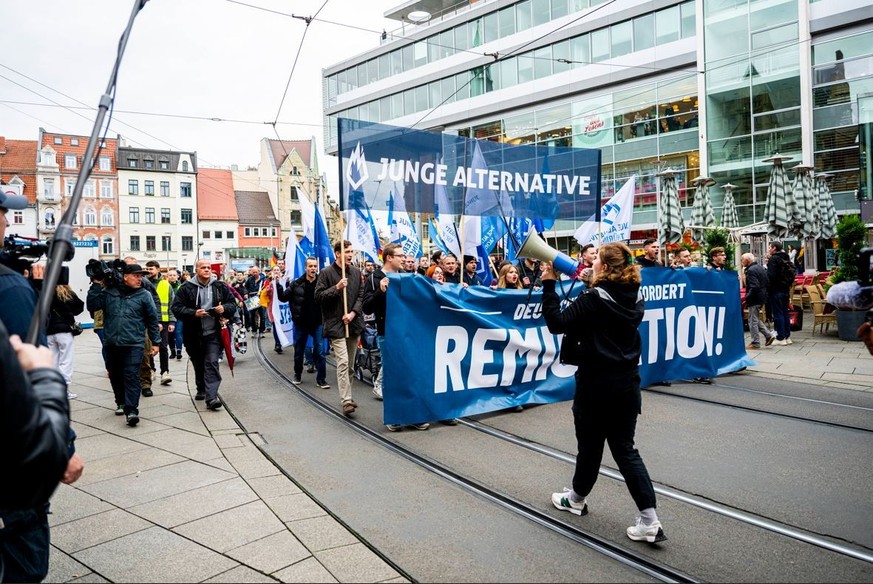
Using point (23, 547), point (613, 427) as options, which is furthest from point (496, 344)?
point (23, 547)

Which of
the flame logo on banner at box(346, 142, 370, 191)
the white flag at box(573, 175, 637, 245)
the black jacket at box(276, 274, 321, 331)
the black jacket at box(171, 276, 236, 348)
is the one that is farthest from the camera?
the white flag at box(573, 175, 637, 245)

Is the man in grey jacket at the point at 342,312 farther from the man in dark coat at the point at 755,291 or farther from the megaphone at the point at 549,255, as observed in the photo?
the man in dark coat at the point at 755,291

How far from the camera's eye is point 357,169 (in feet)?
24.2

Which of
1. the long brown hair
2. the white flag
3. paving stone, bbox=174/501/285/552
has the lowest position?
paving stone, bbox=174/501/285/552

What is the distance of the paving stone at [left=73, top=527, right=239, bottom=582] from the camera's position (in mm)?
3273

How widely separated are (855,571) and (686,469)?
171 cm

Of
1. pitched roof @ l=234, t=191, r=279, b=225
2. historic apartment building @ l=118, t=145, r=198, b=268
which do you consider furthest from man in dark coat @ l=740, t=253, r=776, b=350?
pitched roof @ l=234, t=191, r=279, b=225

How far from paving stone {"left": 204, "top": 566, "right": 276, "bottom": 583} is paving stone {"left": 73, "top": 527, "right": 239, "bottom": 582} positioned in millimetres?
48

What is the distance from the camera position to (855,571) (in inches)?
130

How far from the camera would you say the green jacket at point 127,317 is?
7.18 meters

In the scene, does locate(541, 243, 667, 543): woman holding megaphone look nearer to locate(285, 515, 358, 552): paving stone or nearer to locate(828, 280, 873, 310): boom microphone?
locate(828, 280, 873, 310): boom microphone

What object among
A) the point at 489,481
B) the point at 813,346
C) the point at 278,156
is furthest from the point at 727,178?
the point at 278,156

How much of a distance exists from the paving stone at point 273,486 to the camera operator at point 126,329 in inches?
112

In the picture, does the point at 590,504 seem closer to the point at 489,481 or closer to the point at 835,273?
the point at 489,481
